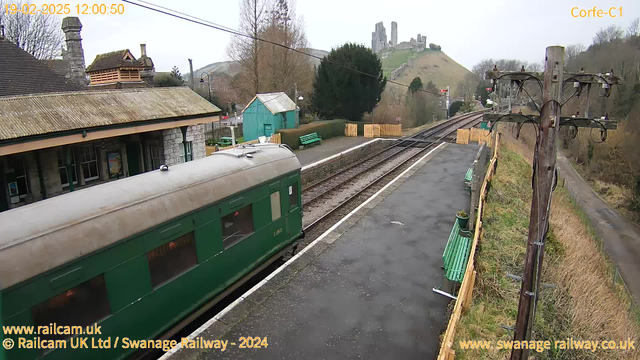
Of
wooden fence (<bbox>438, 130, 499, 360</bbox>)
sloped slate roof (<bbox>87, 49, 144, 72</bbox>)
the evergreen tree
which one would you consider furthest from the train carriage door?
the evergreen tree

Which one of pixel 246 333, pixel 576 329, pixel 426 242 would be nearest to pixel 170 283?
pixel 246 333

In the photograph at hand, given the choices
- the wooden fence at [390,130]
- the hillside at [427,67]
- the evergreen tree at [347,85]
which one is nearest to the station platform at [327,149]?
the wooden fence at [390,130]

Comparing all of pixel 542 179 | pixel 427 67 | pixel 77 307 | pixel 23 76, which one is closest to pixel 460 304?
pixel 542 179

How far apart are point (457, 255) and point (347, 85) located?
27542mm

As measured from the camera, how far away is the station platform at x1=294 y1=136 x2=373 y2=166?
2271 centimetres

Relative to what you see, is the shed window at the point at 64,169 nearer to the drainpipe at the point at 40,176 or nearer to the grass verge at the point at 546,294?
the drainpipe at the point at 40,176

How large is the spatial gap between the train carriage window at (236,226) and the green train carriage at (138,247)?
0.02 metres

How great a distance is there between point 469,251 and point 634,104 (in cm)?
3244

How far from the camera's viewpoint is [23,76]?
14.3 meters

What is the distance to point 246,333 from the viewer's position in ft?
21.8

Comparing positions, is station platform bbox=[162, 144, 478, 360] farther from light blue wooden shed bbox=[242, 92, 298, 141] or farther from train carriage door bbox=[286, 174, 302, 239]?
light blue wooden shed bbox=[242, 92, 298, 141]

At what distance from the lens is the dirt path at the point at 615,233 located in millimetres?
18625

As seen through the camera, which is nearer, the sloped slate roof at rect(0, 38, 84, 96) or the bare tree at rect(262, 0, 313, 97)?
the sloped slate roof at rect(0, 38, 84, 96)

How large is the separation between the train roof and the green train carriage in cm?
1
